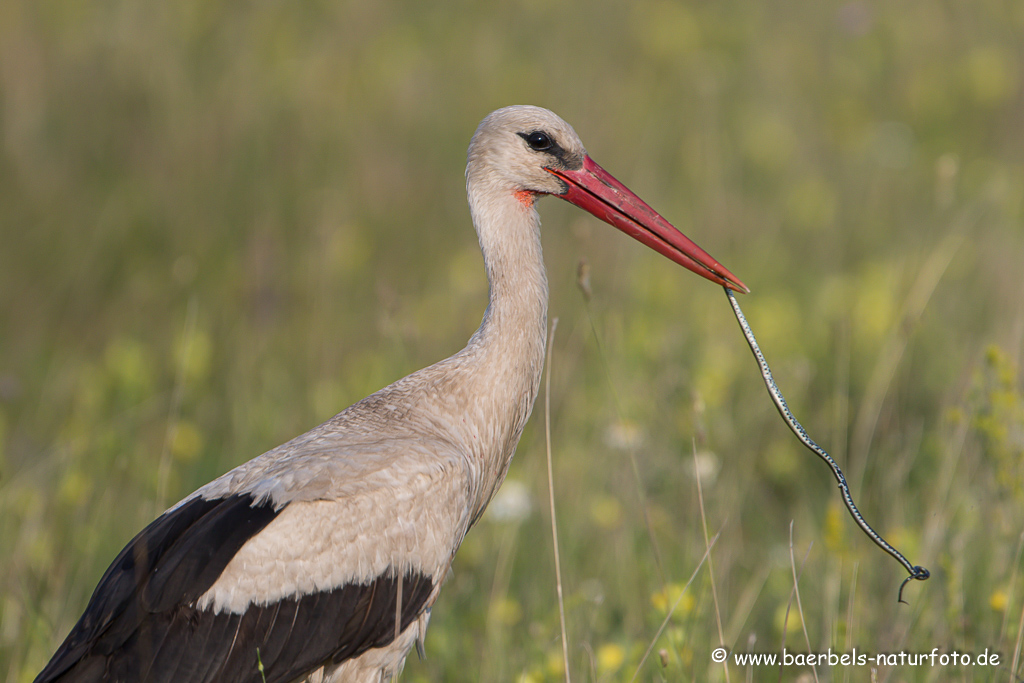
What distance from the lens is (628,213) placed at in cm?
296

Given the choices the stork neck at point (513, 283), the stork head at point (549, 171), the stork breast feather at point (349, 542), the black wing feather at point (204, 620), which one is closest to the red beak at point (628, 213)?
the stork head at point (549, 171)

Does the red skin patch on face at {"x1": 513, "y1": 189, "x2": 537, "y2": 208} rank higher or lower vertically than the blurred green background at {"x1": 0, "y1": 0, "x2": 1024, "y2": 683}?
higher

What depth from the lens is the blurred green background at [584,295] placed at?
11.3ft

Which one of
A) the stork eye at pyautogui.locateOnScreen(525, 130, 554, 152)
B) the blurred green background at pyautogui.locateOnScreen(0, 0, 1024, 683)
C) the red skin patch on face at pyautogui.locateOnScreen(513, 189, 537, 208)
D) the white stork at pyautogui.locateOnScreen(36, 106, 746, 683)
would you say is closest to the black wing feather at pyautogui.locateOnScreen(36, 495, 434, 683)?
the white stork at pyautogui.locateOnScreen(36, 106, 746, 683)

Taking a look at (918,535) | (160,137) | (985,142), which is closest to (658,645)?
(918,535)

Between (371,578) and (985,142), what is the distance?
665 centimetres

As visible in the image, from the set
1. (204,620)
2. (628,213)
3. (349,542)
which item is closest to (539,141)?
(628,213)

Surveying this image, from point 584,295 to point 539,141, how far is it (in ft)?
1.66

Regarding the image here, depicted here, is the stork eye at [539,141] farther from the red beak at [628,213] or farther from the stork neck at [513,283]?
the stork neck at [513,283]

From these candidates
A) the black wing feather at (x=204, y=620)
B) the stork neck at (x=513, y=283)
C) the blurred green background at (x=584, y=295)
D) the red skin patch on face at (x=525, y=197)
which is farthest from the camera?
the blurred green background at (x=584, y=295)

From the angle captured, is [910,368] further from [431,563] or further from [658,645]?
[431,563]

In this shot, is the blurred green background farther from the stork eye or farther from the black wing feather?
the stork eye

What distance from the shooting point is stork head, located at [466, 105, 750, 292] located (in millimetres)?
2955

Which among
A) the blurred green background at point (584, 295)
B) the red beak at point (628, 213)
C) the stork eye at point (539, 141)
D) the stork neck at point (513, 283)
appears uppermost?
the stork eye at point (539, 141)
